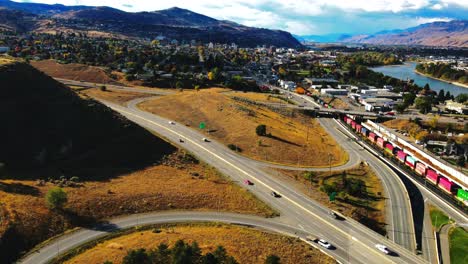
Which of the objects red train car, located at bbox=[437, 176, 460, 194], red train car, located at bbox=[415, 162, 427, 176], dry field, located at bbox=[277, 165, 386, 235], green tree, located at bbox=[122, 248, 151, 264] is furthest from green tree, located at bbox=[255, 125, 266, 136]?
green tree, located at bbox=[122, 248, 151, 264]

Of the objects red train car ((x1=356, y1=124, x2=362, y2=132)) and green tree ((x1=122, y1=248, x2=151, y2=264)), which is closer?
green tree ((x1=122, y1=248, x2=151, y2=264))

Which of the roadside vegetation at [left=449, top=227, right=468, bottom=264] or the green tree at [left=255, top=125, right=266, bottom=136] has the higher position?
the green tree at [left=255, top=125, right=266, bottom=136]

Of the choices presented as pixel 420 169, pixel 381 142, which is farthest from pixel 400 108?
pixel 420 169

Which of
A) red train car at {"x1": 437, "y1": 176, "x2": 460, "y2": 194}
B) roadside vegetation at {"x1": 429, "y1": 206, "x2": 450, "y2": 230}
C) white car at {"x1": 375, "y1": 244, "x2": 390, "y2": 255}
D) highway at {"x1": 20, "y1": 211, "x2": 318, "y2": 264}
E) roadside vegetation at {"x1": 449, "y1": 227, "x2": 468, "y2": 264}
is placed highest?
highway at {"x1": 20, "y1": 211, "x2": 318, "y2": 264}

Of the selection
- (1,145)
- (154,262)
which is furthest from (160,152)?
(154,262)

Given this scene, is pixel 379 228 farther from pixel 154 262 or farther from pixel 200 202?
pixel 154 262

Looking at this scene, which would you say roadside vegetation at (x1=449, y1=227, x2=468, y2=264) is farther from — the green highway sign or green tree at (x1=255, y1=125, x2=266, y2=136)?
green tree at (x1=255, y1=125, x2=266, y2=136)

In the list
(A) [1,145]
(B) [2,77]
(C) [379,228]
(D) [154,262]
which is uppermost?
(B) [2,77]

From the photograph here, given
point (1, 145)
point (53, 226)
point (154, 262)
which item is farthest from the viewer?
point (1, 145)
